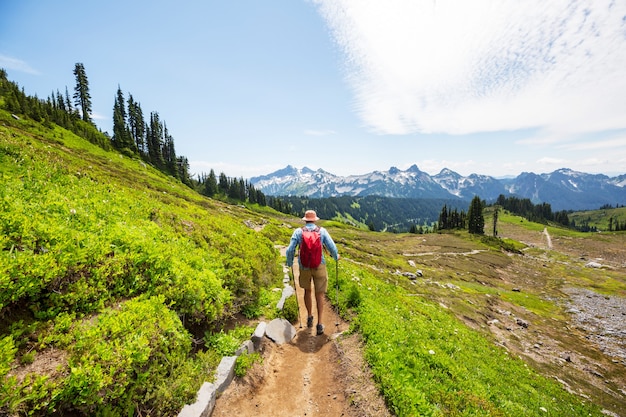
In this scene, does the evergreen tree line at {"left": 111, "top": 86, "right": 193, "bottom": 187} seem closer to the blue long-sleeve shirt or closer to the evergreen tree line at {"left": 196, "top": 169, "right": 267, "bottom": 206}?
the evergreen tree line at {"left": 196, "top": 169, "right": 267, "bottom": 206}

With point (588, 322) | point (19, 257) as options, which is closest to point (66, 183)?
point (19, 257)

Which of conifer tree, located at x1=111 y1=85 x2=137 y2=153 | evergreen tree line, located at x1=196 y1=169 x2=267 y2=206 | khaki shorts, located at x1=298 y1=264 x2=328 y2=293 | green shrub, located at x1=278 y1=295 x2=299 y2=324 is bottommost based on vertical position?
green shrub, located at x1=278 y1=295 x2=299 y2=324

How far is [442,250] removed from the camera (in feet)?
332

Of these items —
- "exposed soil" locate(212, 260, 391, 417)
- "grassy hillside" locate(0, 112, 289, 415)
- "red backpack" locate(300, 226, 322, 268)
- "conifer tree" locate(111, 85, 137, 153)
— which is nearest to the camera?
"grassy hillside" locate(0, 112, 289, 415)

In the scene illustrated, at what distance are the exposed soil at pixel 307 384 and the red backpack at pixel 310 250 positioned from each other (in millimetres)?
3339

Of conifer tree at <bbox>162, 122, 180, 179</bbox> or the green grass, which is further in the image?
conifer tree at <bbox>162, 122, 180, 179</bbox>

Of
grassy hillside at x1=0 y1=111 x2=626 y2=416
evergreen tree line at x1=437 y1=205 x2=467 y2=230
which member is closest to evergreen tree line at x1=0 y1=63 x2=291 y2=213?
grassy hillside at x1=0 y1=111 x2=626 y2=416

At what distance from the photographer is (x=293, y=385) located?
9.01m

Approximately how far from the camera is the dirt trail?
309 inches

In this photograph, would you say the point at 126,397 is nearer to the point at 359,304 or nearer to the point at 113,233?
the point at 113,233

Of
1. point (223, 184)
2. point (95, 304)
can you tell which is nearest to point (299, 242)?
point (95, 304)

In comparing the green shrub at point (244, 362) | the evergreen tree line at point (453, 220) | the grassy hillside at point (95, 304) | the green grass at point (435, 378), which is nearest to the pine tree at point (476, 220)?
the evergreen tree line at point (453, 220)

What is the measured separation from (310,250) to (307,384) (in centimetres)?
449

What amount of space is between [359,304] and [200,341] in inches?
299
